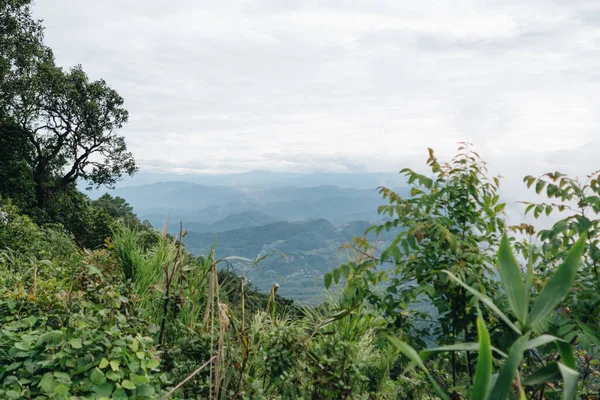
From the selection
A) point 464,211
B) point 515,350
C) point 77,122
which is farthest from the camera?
point 77,122

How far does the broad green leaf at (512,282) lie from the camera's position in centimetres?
110

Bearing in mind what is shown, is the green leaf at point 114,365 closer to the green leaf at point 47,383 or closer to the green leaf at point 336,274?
the green leaf at point 47,383

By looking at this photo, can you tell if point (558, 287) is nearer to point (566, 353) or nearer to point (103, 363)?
point (566, 353)

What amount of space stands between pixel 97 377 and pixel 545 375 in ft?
5.57

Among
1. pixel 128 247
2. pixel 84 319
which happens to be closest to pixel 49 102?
pixel 128 247

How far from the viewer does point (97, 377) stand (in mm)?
1792

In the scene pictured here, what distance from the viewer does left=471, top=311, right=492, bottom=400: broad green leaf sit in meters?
0.98

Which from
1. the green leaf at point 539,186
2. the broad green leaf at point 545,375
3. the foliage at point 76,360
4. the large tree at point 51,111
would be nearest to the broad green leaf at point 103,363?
the foliage at point 76,360

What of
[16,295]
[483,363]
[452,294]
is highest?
[483,363]

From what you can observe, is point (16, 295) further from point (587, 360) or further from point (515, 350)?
point (587, 360)

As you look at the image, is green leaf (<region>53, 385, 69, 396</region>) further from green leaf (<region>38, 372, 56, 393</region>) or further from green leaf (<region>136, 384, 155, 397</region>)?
green leaf (<region>136, 384, 155, 397</region>)

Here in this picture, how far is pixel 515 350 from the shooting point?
979 millimetres

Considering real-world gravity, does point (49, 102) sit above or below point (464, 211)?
above

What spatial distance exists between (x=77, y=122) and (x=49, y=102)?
1268 mm
